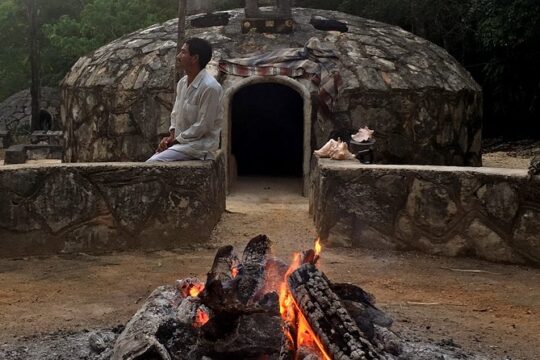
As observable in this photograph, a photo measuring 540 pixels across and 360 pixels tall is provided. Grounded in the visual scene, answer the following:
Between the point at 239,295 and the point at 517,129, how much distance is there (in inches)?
693

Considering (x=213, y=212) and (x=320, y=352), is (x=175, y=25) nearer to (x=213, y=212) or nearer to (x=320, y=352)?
(x=213, y=212)

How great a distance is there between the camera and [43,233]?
513cm

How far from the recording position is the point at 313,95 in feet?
31.2

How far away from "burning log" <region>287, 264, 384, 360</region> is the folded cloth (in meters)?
6.98

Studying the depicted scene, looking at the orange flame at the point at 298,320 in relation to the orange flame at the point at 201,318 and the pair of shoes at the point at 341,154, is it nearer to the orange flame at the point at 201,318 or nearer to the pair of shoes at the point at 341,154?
the orange flame at the point at 201,318

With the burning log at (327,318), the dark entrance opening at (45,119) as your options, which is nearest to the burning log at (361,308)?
the burning log at (327,318)

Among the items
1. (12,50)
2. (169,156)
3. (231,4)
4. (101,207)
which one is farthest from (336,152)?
(12,50)

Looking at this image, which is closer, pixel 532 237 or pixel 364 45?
pixel 532 237

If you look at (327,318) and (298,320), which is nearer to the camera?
(327,318)

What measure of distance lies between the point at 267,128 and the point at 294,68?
384 centimetres

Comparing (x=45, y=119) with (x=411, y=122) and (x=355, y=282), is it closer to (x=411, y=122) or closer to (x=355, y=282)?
(x=411, y=122)

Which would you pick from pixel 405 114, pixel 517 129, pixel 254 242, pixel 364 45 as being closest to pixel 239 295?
pixel 254 242

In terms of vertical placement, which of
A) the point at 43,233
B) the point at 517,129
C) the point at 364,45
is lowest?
the point at 517,129

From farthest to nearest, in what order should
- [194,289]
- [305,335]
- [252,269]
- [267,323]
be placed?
[194,289]
[252,269]
[267,323]
[305,335]
